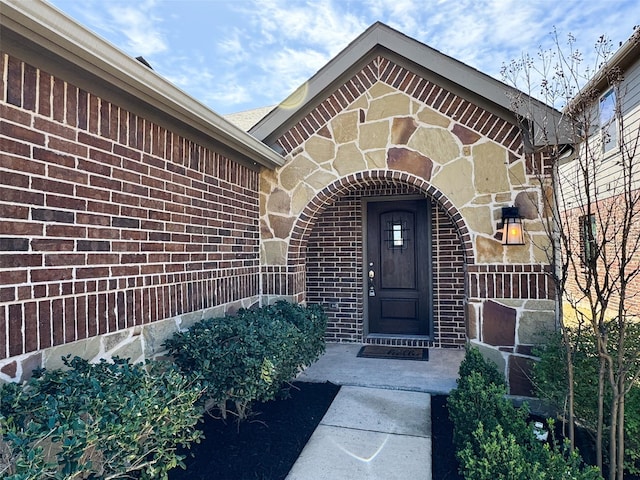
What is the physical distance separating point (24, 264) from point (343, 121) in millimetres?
3410

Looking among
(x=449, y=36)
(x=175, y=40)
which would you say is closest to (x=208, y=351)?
(x=175, y=40)

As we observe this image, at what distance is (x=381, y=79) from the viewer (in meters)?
4.27

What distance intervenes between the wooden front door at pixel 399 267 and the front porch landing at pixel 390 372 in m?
0.73

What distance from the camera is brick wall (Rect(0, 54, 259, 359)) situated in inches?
78.7

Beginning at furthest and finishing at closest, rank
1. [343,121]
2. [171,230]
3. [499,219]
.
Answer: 1. [343,121]
2. [499,219]
3. [171,230]

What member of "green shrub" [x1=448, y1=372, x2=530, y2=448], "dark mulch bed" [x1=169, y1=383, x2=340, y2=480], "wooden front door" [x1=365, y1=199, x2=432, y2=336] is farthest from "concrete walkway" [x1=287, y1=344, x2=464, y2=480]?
"wooden front door" [x1=365, y1=199, x2=432, y2=336]

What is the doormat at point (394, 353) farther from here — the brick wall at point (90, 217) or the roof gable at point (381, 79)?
the roof gable at point (381, 79)

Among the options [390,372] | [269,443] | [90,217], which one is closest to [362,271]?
[390,372]

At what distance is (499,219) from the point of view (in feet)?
12.8

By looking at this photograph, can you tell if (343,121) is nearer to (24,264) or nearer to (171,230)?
(171,230)

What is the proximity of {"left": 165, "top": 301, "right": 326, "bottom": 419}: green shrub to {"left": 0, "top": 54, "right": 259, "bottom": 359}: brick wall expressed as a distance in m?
0.35

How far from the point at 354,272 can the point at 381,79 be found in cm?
298

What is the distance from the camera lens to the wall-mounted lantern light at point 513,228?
3.78 meters

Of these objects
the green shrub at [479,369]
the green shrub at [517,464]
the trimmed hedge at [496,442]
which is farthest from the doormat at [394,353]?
the green shrub at [517,464]
